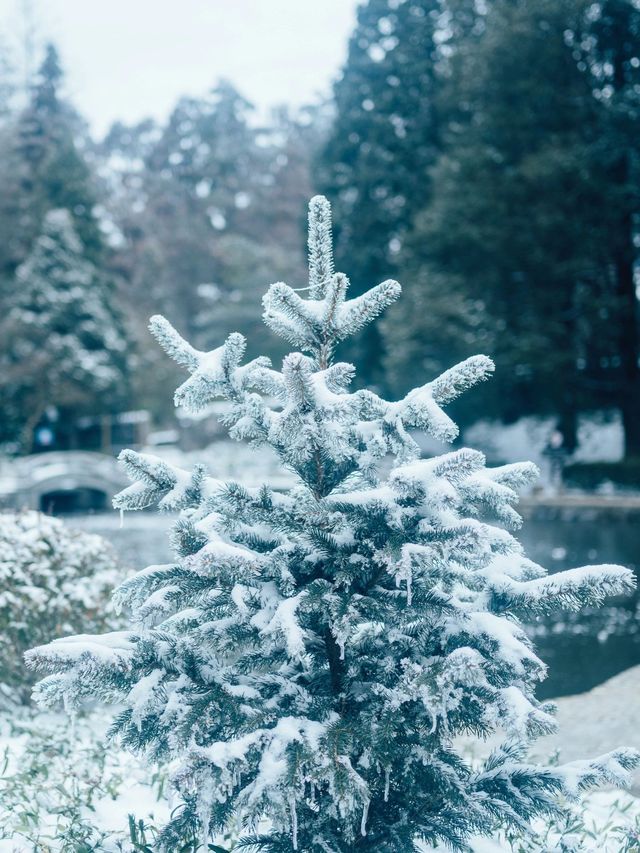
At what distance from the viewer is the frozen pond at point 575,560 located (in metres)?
9.20

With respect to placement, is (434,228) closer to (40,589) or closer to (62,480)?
(62,480)

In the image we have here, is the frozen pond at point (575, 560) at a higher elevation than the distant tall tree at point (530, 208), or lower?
lower

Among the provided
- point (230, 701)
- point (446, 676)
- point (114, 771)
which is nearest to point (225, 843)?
point (114, 771)

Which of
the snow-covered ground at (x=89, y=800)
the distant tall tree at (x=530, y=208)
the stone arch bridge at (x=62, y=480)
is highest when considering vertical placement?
the distant tall tree at (x=530, y=208)

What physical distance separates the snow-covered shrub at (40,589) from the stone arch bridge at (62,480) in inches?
703

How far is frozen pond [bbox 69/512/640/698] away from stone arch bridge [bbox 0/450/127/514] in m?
1.15

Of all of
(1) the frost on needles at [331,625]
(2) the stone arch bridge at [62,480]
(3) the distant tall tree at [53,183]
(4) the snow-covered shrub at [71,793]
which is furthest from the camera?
(3) the distant tall tree at [53,183]

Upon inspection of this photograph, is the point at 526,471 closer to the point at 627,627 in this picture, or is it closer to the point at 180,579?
the point at 180,579

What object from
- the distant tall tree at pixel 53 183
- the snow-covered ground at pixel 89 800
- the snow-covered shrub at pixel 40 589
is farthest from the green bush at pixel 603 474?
the distant tall tree at pixel 53 183

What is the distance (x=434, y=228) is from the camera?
79.3ft

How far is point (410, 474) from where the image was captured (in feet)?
8.01

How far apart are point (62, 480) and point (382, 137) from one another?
1519 centimetres

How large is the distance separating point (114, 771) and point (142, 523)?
58.4 feet

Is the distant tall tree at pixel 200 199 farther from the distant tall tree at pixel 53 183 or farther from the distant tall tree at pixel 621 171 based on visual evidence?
the distant tall tree at pixel 621 171
